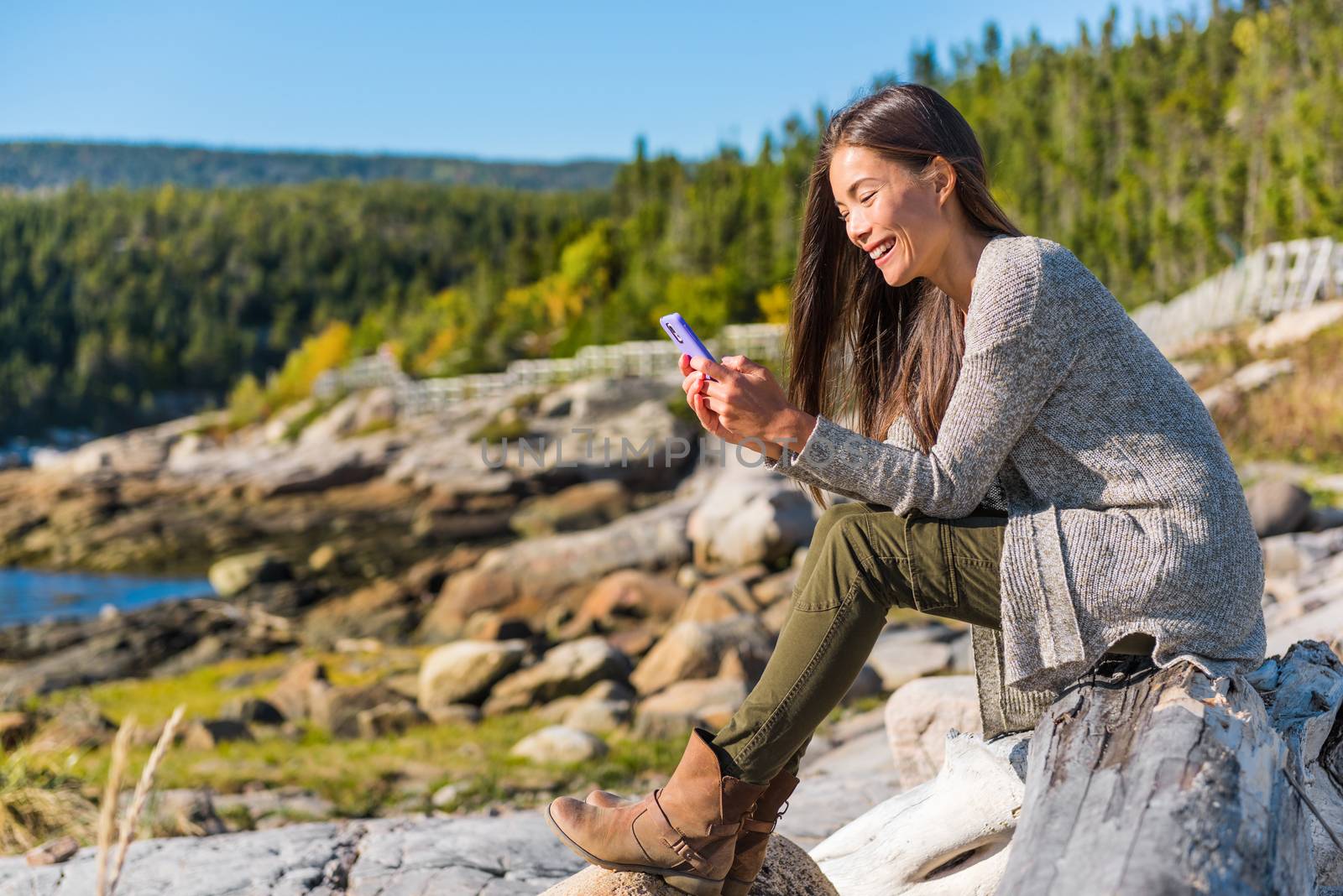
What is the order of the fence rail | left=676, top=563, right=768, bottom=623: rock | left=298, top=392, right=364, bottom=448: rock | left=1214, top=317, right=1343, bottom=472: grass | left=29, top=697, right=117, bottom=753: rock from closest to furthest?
left=29, top=697, right=117, bottom=753: rock, left=1214, top=317, right=1343, bottom=472: grass, left=676, top=563, right=768, bottom=623: rock, the fence rail, left=298, top=392, right=364, bottom=448: rock

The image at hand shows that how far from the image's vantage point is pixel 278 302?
9119 centimetres

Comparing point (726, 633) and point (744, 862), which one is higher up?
point (744, 862)

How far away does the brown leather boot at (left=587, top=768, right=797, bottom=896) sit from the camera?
2.40 meters

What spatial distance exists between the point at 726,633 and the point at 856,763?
313cm

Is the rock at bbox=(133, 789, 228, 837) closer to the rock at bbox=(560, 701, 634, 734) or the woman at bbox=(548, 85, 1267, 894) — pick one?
the rock at bbox=(560, 701, 634, 734)

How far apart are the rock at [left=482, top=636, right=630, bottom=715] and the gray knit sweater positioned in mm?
6614

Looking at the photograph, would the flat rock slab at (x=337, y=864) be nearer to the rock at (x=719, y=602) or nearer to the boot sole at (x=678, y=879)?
the boot sole at (x=678, y=879)

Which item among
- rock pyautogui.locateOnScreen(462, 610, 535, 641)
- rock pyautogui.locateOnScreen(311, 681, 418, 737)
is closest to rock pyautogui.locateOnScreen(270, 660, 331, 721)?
rock pyautogui.locateOnScreen(311, 681, 418, 737)

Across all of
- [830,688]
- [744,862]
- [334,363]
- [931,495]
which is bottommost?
[334,363]

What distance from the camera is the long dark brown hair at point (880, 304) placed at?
2.42 metres

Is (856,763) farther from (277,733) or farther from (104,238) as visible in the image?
(104,238)

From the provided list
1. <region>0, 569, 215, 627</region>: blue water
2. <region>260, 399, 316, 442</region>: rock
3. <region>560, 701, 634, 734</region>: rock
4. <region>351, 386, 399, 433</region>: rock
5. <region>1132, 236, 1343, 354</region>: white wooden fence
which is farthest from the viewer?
<region>260, 399, 316, 442</region>: rock

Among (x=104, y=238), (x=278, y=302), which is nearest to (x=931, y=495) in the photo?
(x=278, y=302)

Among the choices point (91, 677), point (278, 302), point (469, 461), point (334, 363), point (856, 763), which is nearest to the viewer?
point (856, 763)
